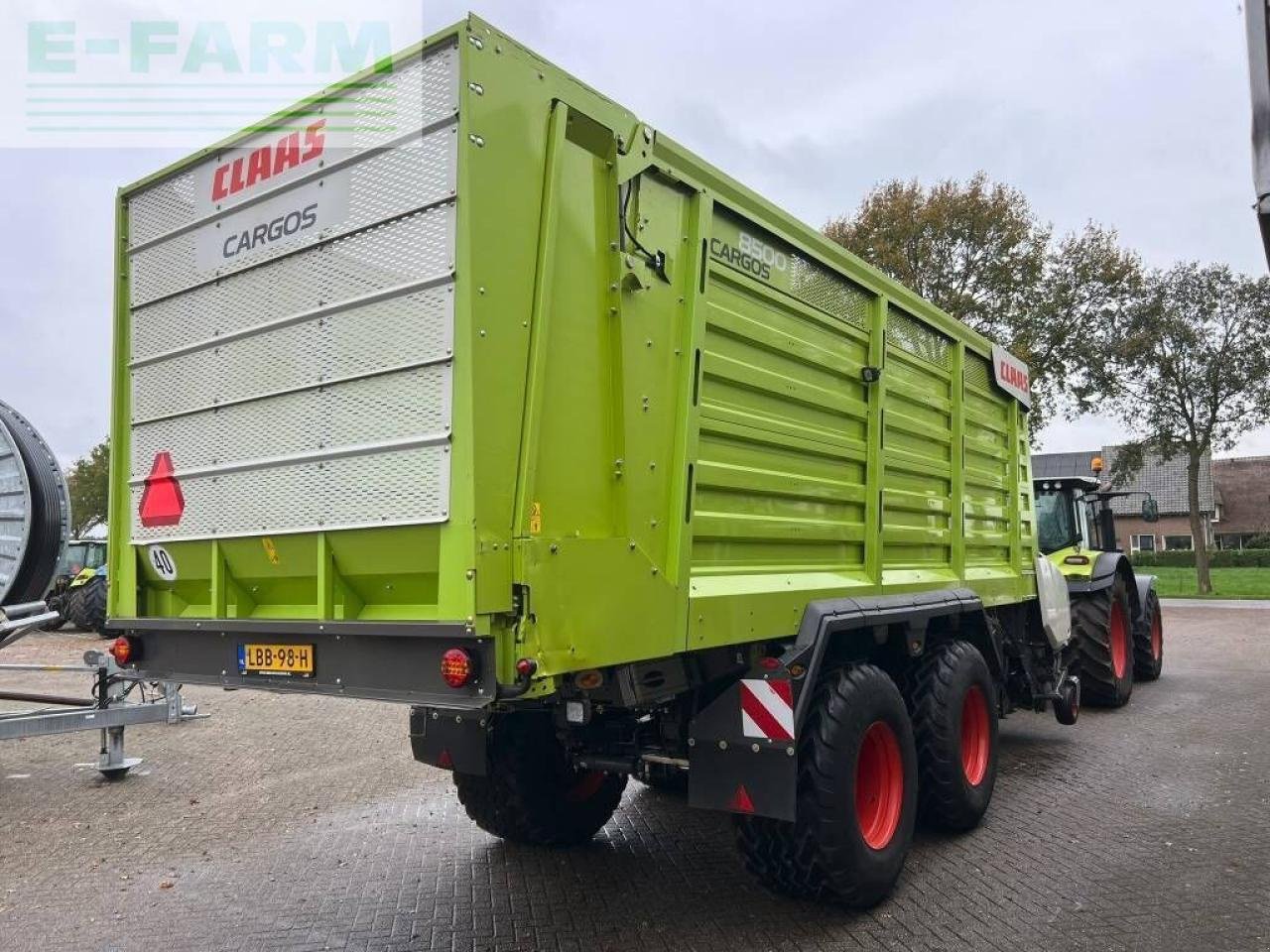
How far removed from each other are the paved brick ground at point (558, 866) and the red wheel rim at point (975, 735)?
0.32 m

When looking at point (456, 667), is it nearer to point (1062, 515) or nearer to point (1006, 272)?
point (1062, 515)

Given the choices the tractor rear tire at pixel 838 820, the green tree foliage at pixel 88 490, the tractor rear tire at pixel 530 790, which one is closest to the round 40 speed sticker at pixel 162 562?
the tractor rear tire at pixel 530 790

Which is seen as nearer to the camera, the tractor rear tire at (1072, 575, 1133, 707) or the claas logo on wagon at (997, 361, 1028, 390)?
the claas logo on wagon at (997, 361, 1028, 390)

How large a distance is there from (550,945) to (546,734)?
113cm

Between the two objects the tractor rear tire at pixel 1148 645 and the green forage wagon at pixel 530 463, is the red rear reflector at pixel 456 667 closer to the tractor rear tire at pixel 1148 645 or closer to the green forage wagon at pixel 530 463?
the green forage wagon at pixel 530 463

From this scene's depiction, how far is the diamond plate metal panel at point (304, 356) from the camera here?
3029 mm

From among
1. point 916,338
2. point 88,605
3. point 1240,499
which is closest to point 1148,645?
point 916,338

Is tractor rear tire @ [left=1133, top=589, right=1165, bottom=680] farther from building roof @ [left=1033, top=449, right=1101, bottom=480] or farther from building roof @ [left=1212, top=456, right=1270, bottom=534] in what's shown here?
building roof @ [left=1212, top=456, right=1270, bottom=534]

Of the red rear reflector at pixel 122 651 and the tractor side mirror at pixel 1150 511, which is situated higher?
the tractor side mirror at pixel 1150 511

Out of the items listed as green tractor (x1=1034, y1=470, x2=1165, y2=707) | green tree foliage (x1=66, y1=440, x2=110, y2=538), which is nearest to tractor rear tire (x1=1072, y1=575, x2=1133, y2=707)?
green tractor (x1=1034, y1=470, x2=1165, y2=707)

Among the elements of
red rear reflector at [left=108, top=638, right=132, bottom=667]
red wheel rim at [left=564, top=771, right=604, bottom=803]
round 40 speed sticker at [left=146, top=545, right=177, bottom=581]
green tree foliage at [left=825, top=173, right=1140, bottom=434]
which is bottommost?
red wheel rim at [left=564, top=771, right=604, bottom=803]

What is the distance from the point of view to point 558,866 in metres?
4.71

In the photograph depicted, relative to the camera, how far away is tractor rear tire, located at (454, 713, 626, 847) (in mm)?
4641

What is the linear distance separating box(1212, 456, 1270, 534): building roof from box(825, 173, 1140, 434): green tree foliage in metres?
A: 41.9
